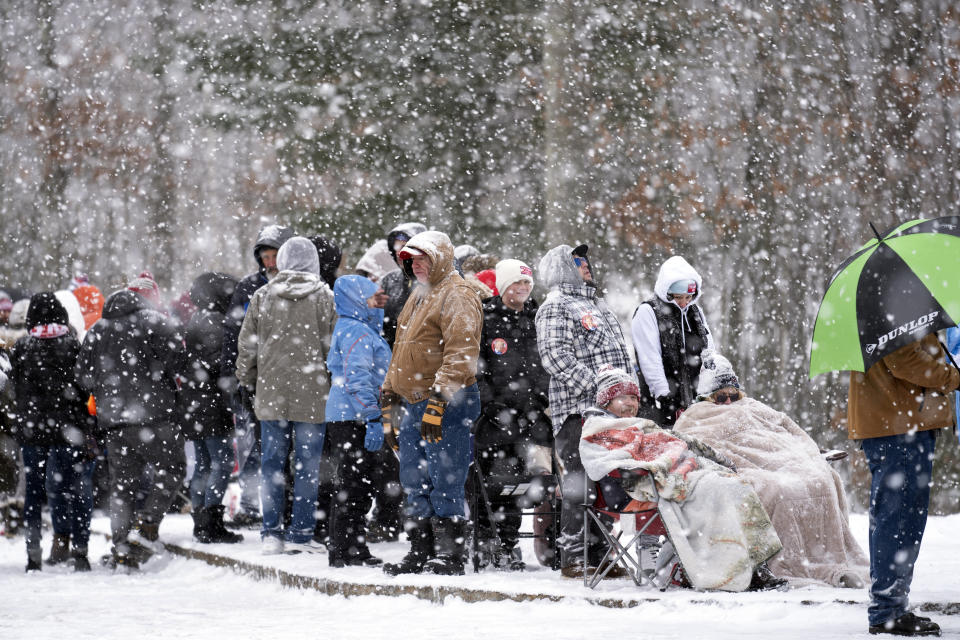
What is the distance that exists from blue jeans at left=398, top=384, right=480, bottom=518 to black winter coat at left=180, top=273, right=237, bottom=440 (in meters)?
2.55

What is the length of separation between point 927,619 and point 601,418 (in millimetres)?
1986

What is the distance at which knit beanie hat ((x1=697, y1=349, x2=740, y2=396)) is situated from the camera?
6770 millimetres

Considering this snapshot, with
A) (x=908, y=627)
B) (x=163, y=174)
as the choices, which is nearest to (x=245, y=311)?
(x=163, y=174)

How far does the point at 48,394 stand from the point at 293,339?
1865mm

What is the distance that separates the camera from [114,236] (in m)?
13.4

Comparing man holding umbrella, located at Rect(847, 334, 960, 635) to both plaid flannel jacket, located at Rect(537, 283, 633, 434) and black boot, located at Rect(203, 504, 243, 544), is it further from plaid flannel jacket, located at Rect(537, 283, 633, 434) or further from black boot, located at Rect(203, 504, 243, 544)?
black boot, located at Rect(203, 504, 243, 544)

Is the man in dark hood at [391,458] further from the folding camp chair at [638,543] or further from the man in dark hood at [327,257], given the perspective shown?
the folding camp chair at [638,543]

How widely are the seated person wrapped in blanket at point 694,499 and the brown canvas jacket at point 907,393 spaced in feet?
3.85

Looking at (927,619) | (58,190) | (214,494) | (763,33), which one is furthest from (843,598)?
(58,190)

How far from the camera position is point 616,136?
11109mm

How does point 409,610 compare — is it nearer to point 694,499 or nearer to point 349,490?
point 349,490

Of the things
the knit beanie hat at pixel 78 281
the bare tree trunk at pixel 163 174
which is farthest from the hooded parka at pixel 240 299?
the bare tree trunk at pixel 163 174

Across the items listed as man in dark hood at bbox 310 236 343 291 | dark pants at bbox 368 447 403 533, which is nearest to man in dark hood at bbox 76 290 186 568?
man in dark hood at bbox 310 236 343 291

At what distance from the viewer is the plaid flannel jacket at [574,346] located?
21.5 ft
